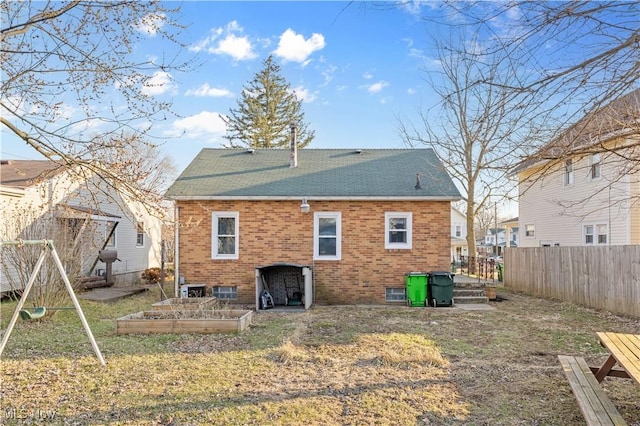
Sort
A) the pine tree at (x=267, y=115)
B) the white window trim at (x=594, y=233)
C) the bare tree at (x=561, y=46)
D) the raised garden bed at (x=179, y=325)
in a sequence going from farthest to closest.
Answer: the pine tree at (x=267, y=115) < the white window trim at (x=594, y=233) < the raised garden bed at (x=179, y=325) < the bare tree at (x=561, y=46)

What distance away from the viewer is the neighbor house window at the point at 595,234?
52.9 feet

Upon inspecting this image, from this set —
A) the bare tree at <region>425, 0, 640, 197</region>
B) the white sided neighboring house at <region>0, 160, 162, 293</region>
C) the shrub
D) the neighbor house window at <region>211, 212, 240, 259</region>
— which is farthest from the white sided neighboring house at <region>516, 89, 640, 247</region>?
the shrub

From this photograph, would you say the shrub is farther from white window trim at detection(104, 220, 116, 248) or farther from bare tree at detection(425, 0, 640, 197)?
bare tree at detection(425, 0, 640, 197)

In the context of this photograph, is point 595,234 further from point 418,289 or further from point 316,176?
point 316,176

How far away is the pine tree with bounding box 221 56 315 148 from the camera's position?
107ft

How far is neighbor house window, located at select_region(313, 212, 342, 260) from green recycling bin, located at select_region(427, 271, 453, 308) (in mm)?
2924

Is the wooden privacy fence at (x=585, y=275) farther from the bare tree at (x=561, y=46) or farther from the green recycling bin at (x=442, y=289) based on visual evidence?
the bare tree at (x=561, y=46)

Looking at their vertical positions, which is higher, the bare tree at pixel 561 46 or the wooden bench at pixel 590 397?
the bare tree at pixel 561 46

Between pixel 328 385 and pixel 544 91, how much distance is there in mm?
4147

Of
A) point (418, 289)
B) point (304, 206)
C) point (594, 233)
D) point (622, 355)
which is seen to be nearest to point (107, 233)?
point (304, 206)

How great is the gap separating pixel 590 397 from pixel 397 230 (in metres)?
9.35

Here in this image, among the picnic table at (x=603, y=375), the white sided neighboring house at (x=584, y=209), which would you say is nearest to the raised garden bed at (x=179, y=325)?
the picnic table at (x=603, y=375)

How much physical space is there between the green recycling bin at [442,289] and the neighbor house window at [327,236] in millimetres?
2924

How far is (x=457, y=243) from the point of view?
1613 inches
